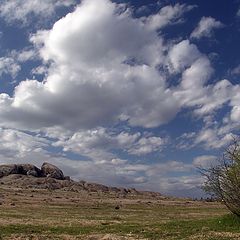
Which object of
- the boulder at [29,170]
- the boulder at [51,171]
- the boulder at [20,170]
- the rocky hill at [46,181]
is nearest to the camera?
the rocky hill at [46,181]

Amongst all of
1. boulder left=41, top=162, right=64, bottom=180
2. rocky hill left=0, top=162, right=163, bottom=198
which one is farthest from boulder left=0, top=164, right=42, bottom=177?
boulder left=41, top=162, right=64, bottom=180

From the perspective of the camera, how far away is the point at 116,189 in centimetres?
17688

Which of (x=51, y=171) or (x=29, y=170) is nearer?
(x=29, y=170)

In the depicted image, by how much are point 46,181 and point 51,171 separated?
24709 millimetres

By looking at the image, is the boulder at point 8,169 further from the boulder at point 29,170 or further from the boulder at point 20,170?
the boulder at point 29,170

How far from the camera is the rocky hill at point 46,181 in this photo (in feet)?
485

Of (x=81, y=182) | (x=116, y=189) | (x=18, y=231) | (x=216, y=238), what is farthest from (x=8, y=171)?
(x=216, y=238)

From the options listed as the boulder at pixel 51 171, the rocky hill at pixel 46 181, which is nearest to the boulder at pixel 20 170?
the rocky hill at pixel 46 181

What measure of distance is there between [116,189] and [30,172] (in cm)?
3270

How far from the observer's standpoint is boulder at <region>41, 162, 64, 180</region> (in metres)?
176

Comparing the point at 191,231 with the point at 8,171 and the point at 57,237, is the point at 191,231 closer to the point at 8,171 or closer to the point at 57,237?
the point at 57,237

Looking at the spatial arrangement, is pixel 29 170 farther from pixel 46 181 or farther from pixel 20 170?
pixel 46 181

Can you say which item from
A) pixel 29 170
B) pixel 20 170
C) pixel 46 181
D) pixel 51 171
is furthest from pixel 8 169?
pixel 46 181

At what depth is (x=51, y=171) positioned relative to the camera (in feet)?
590
